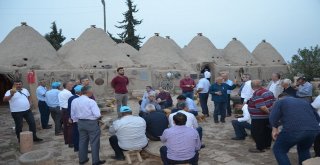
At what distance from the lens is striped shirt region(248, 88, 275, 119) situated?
5457 millimetres

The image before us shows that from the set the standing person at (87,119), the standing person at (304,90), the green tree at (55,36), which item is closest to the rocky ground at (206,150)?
the standing person at (87,119)

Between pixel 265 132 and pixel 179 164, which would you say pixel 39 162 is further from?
pixel 265 132

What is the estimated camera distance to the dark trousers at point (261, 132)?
18.5ft

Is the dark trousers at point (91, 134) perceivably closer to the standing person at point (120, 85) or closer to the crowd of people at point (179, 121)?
the crowd of people at point (179, 121)

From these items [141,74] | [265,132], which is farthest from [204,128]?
[141,74]

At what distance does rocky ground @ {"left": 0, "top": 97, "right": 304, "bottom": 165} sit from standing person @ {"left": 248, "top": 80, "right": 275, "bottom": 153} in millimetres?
208

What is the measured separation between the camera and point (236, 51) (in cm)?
2778

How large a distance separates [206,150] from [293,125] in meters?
2.46

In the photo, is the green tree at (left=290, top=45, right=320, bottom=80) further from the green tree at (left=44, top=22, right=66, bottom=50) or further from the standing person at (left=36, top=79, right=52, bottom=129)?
the green tree at (left=44, top=22, right=66, bottom=50)

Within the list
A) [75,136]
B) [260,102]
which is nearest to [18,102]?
[75,136]

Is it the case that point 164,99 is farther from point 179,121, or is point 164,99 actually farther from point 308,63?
point 308,63

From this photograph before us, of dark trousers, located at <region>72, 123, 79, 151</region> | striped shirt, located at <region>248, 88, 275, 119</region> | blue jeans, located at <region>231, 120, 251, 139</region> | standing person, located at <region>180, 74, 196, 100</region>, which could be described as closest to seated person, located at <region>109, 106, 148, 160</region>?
dark trousers, located at <region>72, 123, 79, 151</region>

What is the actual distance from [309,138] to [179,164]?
75.5 inches

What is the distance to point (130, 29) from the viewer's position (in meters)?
38.3
